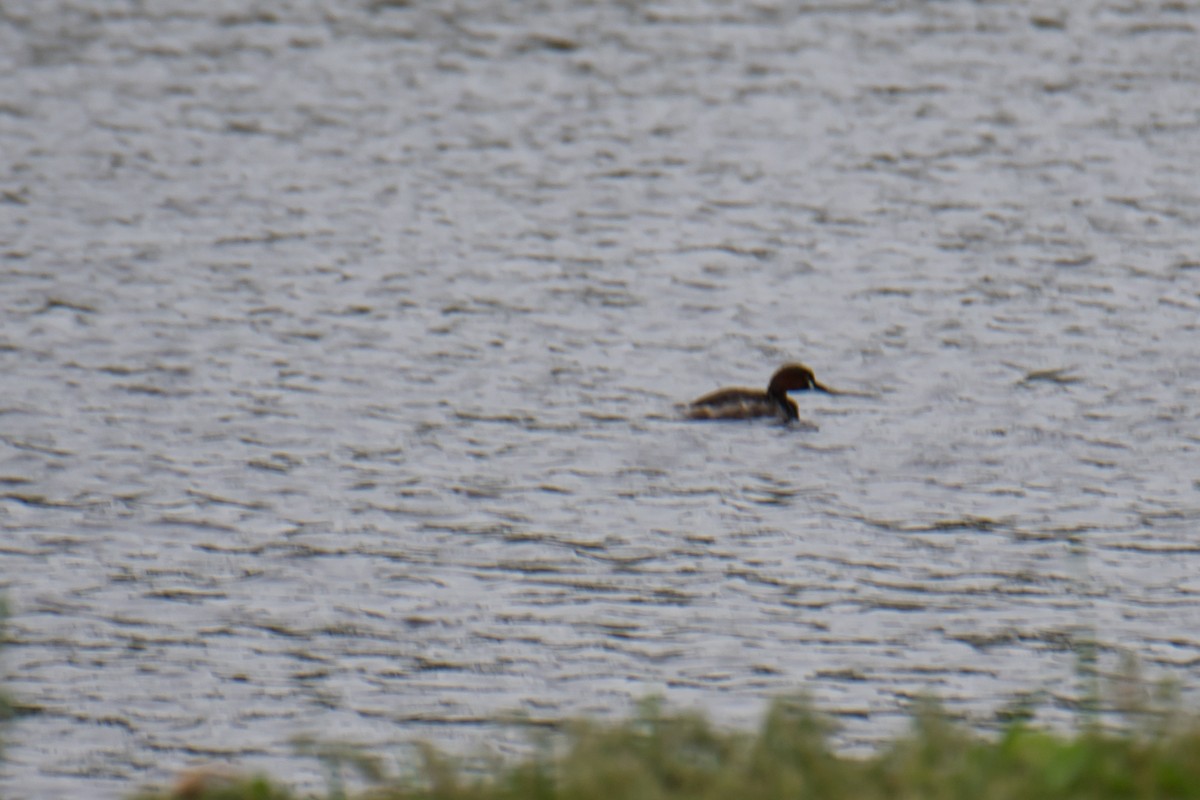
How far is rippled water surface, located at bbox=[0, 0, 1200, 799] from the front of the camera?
975 cm

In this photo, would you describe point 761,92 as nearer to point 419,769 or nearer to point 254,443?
point 254,443

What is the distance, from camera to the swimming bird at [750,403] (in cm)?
1416

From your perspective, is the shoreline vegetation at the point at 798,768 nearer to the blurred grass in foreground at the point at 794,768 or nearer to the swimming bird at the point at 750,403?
the blurred grass in foreground at the point at 794,768

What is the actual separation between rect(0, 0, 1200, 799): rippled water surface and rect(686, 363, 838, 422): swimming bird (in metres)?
0.10

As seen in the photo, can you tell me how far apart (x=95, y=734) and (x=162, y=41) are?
2213 centimetres

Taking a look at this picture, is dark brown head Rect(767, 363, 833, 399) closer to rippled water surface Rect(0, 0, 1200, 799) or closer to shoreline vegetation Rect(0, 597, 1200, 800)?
rippled water surface Rect(0, 0, 1200, 799)

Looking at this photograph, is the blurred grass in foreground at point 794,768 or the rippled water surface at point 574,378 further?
the rippled water surface at point 574,378

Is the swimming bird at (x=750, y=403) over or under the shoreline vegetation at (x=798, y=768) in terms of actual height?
under

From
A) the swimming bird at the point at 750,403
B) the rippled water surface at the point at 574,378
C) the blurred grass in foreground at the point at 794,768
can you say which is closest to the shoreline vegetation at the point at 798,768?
the blurred grass in foreground at the point at 794,768

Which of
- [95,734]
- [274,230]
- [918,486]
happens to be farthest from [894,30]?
[95,734]

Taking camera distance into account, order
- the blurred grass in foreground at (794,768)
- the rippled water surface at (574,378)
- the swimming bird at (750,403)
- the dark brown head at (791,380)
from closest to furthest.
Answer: the blurred grass in foreground at (794,768)
the rippled water surface at (574,378)
the swimming bird at (750,403)
the dark brown head at (791,380)

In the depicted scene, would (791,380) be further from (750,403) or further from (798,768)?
(798,768)

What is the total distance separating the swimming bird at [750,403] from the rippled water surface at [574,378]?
0.10 meters

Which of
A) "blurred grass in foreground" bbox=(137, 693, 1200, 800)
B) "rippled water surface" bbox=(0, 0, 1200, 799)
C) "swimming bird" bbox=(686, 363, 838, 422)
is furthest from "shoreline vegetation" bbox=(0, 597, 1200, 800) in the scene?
"swimming bird" bbox=(686, 363, 838, 422)
